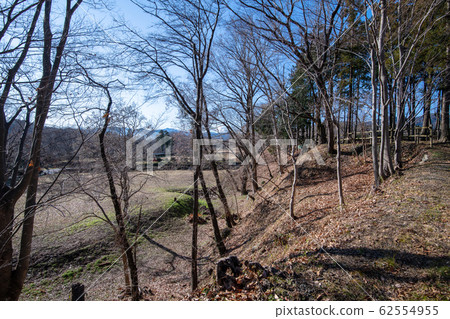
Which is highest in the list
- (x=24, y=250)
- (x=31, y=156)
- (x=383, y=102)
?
(x=383, y=102)

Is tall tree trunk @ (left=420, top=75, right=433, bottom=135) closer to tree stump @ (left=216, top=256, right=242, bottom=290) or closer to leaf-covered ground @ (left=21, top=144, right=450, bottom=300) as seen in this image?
leaf-covered ground @ (left=21, top=144, right=450, bottom=300)

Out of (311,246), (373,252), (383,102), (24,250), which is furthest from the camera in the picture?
(383,102)

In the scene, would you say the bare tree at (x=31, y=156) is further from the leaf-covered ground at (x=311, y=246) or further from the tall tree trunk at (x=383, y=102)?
the tall tree trunk at (x=383, y=102)

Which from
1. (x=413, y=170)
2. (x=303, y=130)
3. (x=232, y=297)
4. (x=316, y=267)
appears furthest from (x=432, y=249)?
(x=303, y=130)

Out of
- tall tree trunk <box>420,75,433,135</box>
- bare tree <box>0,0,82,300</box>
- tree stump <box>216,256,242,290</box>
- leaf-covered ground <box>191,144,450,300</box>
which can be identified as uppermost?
tall tree trunk <box>420,75,433,135</box>

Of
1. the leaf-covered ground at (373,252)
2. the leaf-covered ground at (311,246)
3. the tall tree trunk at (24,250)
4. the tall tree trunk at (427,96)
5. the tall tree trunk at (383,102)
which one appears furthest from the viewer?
the tall tree trunk at (427,96)

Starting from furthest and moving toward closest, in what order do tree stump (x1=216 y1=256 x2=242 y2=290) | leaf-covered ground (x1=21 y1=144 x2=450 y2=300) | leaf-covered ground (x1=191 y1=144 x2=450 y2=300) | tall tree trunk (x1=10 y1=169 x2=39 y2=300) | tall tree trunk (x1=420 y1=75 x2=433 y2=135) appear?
tall tree trunk (x1=420 y1=75 x2=433 y2=135) → tall tree trunk (x1=10 y1=169 x2=39 y2=300) → tree stump (x1=216 y1=256 x2=242 y2=290) → leaf-covered ground (x1=21 y1=144 x2=450 y2=300) → leaf-covered ground (x1=191 y1=144 x2=450 y2=300)

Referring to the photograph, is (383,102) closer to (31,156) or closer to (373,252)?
(373,252)

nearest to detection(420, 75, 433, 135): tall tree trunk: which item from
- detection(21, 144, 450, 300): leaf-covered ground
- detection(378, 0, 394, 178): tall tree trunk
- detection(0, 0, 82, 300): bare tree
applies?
detection(21, 144, 450, 300): leaf-covered ground

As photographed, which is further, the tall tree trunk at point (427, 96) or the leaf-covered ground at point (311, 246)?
the tall tree trunk at point (427, 96)

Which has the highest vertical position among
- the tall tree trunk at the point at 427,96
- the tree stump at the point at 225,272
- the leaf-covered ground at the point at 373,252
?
the tall tree trunk at the point at 427,96

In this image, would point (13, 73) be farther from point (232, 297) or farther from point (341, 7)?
point (341, 7)

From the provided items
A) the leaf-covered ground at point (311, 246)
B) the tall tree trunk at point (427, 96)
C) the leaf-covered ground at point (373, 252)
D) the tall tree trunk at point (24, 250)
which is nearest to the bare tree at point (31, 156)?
the tall tree trunk at point (24, 250)

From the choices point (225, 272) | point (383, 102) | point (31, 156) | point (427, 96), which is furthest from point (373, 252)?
point (427, 96)
